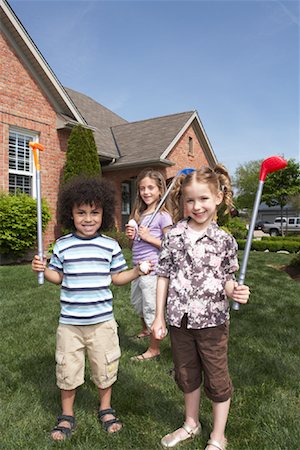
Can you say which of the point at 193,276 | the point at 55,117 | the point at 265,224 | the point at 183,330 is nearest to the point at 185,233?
the point at 193,276

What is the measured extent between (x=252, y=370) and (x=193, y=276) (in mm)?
1606

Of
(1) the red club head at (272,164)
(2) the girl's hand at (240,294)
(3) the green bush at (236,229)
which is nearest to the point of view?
(2) the girl's hand at (240,294)

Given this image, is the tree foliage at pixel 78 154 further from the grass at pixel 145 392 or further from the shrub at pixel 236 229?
the shrub at pixel 236 229

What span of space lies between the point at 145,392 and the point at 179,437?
26.7 inches

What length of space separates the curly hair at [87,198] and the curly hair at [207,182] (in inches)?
20.4

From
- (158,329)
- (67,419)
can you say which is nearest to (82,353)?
(67,419)

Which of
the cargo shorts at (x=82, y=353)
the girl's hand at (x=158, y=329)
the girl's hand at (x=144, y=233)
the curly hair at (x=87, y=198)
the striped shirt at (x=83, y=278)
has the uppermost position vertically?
the curly hair at (x=87, y=198)

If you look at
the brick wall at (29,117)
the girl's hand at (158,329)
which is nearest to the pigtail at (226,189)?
the girl's hand at (158,329)

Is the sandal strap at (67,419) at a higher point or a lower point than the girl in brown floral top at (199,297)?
lower

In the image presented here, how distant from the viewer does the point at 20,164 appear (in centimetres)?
1107

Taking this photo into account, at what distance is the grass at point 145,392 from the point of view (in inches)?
96.1

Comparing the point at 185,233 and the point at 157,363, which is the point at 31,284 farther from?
the point at 185,233

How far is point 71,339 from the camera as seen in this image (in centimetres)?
251

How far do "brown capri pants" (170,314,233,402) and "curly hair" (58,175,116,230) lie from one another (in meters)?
0.94
